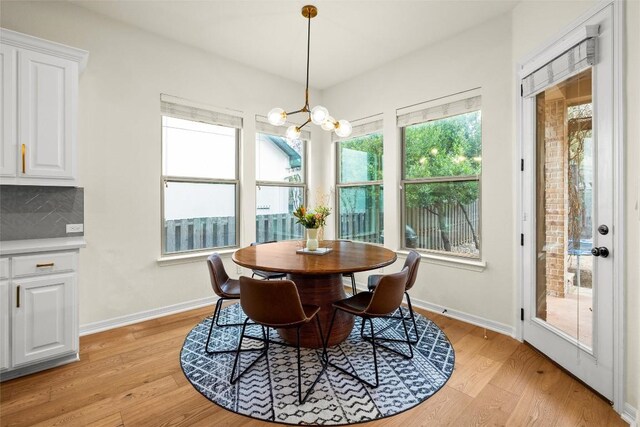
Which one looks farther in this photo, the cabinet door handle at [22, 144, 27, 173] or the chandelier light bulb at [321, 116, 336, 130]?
the chandelier light bulb at [321, 116, 336, 130]

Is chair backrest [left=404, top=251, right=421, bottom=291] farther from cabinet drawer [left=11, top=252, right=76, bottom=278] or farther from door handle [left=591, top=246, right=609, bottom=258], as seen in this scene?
cabinet drawer [left=11, top=252, right=76, bottom=278]

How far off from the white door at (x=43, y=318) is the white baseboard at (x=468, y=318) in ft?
11.0

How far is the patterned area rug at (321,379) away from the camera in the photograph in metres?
1.86

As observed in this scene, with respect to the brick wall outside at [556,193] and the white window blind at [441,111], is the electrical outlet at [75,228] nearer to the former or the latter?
the white window blind at [441,111]

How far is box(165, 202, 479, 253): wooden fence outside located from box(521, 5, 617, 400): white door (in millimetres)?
734

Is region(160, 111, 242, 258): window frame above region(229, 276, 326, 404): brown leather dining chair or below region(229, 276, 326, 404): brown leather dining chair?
above

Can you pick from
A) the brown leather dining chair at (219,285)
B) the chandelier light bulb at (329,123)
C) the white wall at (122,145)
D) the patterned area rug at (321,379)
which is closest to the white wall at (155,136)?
the white wall at (122,145)

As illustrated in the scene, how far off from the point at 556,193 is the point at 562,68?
3.02 feet

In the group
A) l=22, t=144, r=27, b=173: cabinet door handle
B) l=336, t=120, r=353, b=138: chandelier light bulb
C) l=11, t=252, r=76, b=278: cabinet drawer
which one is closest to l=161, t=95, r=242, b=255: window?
l=11, t=252, r=76, b=278: cabinet drawer

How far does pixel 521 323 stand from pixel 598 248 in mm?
1120

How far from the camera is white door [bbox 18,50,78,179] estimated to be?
2324 millimetres

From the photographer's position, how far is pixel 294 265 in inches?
88.0

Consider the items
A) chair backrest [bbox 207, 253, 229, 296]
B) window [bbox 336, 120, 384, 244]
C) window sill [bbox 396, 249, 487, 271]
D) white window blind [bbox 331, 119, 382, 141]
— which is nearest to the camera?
chair backrest [bbox 207, 253, 229, 296]

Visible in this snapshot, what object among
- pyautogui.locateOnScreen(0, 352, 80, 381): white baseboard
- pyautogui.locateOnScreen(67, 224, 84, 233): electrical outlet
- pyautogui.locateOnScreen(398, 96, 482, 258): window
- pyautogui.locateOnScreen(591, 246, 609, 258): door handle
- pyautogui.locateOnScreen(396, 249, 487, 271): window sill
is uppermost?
pyautogui.locateOnScreen(398, 96, 482, 258): window
